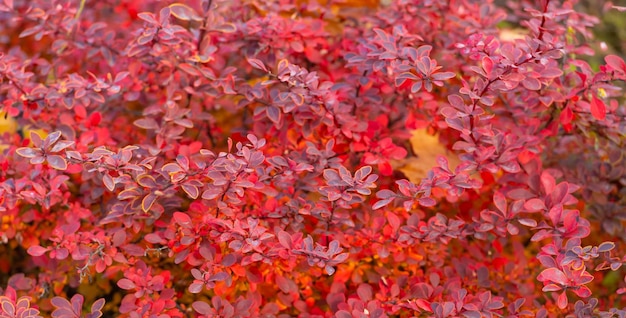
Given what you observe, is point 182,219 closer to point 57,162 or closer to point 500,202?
point 57,162

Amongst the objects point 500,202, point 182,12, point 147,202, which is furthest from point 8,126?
point 500,202

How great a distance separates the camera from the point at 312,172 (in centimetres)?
180

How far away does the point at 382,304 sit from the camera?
175 centimetres

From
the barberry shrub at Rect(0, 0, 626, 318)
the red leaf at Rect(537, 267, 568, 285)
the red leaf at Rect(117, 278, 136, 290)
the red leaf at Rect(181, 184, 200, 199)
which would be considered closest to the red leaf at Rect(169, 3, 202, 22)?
the barberry shrub at Rect(0, 0, 626, 318)

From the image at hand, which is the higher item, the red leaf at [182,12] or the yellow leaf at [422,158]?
the red leaf at [182,12]

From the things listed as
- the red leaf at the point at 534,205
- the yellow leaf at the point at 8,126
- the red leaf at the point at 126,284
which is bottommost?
the yellow leaf at the point at 8,126

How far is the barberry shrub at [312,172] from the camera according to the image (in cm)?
162

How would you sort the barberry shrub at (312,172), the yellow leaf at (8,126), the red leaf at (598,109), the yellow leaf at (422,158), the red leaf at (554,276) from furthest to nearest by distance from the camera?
the yellow leaf at (8,126)
the yellow leaf at (422,158)
the red leaf at (598,109)
the barberry shrub at (312,172)
the red leaf at (554,276)

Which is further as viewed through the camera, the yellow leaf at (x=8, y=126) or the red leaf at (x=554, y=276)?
the yellow leaf at (x=8, y=126)

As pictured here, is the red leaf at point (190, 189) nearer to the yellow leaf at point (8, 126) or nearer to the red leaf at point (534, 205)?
the red leaf at point (534, 205)

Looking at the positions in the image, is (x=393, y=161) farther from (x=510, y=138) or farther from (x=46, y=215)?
(x=46, y=215)

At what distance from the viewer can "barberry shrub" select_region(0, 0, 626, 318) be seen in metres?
1.62

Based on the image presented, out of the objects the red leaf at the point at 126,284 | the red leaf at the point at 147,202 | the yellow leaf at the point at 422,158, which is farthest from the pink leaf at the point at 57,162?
the yellow leaf at the point at 422,158

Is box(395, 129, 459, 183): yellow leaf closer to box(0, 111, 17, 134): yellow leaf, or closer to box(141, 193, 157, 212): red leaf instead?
box(141, 193, 157, 212): red leaf
